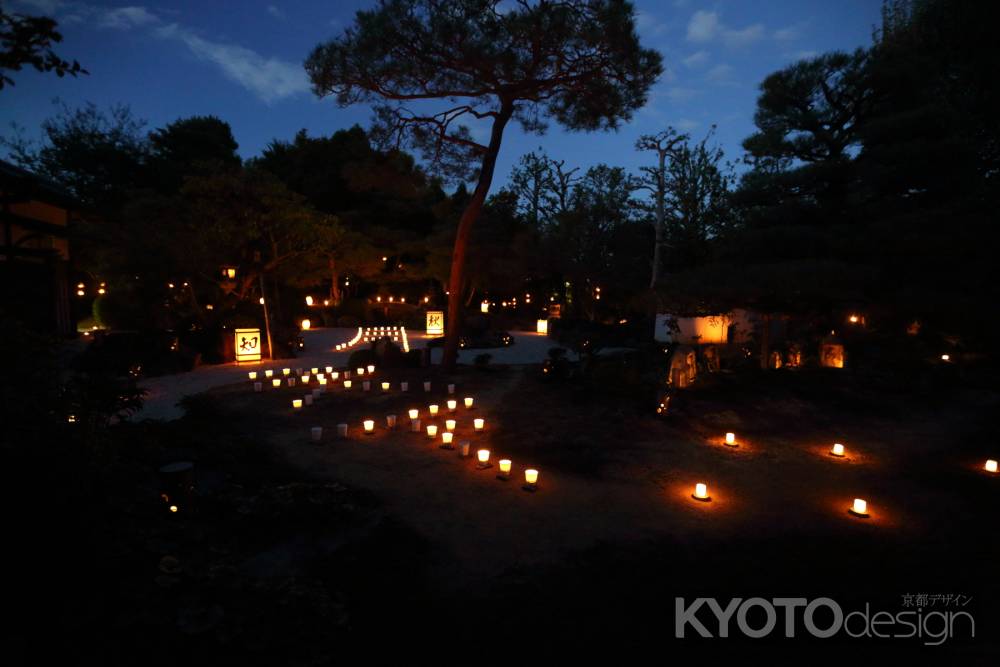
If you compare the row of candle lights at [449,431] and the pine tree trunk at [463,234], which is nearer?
the row of candle lights at [449,431]

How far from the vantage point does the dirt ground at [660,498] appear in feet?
12.7

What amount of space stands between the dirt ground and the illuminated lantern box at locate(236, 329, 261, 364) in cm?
436

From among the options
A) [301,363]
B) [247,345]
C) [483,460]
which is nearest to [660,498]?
[483,460]

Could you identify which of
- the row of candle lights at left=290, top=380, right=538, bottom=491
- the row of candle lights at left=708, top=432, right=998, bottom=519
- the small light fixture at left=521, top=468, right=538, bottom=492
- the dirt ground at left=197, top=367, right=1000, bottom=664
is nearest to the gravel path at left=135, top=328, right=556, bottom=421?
the dirt ground at left=197, top=367, right=1000, bottom=664

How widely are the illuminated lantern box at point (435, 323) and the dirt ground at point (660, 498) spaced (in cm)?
1201

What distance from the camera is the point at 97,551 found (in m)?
2.72

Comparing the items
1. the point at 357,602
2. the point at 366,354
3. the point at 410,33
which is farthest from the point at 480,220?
the point at 357,602

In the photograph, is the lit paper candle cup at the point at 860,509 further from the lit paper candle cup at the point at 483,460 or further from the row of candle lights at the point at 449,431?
Result: the lit paper candle cup at the point at 483,460

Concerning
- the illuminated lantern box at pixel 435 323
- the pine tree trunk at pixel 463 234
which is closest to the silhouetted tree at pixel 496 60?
the pine tree trunk at pixel 463 234

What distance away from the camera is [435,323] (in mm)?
22797

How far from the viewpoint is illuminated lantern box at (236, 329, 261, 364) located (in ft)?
47.6

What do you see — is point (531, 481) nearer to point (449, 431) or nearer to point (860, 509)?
point (449, 431)

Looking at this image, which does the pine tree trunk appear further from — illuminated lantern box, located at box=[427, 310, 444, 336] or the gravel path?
illuminated lantern box, located at box=[427, 310, 444, 336]

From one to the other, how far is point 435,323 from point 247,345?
9347mm
